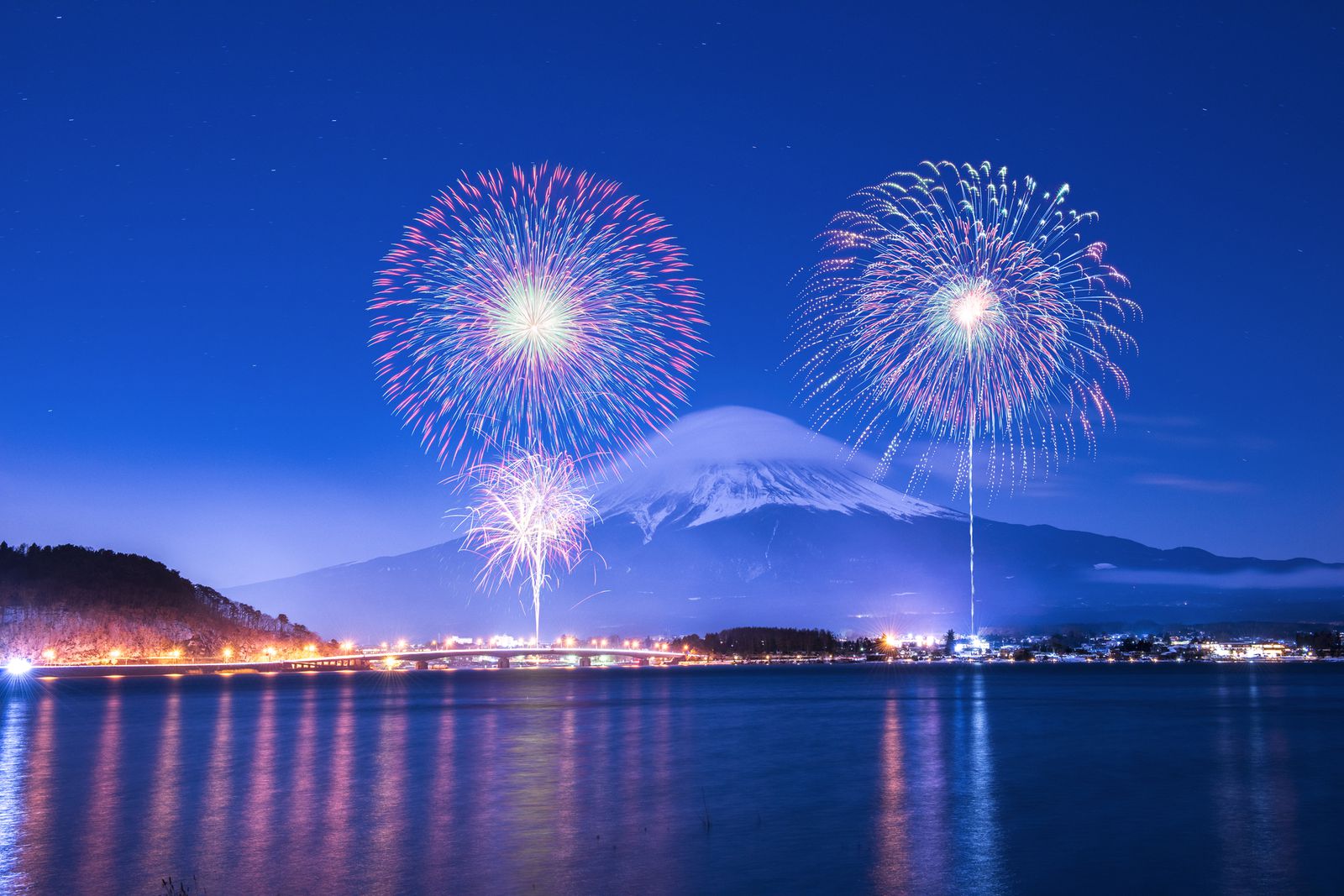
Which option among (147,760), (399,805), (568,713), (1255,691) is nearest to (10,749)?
(147,760)

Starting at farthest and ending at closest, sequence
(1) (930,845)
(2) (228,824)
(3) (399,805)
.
→ (3) (399,805) < (2) (228,824) < (1) (930,845)

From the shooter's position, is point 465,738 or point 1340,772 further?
point 465,738

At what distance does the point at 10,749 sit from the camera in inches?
2285

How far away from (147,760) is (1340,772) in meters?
51.3

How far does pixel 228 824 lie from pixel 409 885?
1084 centimetres

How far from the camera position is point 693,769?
48.1 metres

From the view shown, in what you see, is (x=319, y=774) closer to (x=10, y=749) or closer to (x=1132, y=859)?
(x=10, y=749)

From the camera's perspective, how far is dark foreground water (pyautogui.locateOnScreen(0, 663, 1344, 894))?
26172 mm

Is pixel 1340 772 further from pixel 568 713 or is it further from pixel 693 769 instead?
pixel 568 713

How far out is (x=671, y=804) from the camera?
3728 centimetres

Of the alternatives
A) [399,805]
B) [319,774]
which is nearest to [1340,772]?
[399,805]

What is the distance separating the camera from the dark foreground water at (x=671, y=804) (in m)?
26.2

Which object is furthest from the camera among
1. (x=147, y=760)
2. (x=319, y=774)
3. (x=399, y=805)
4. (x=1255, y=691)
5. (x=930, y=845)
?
(x=1255, y=691)

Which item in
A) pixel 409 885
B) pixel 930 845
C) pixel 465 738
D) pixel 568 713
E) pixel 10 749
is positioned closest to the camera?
pixel 409 885
